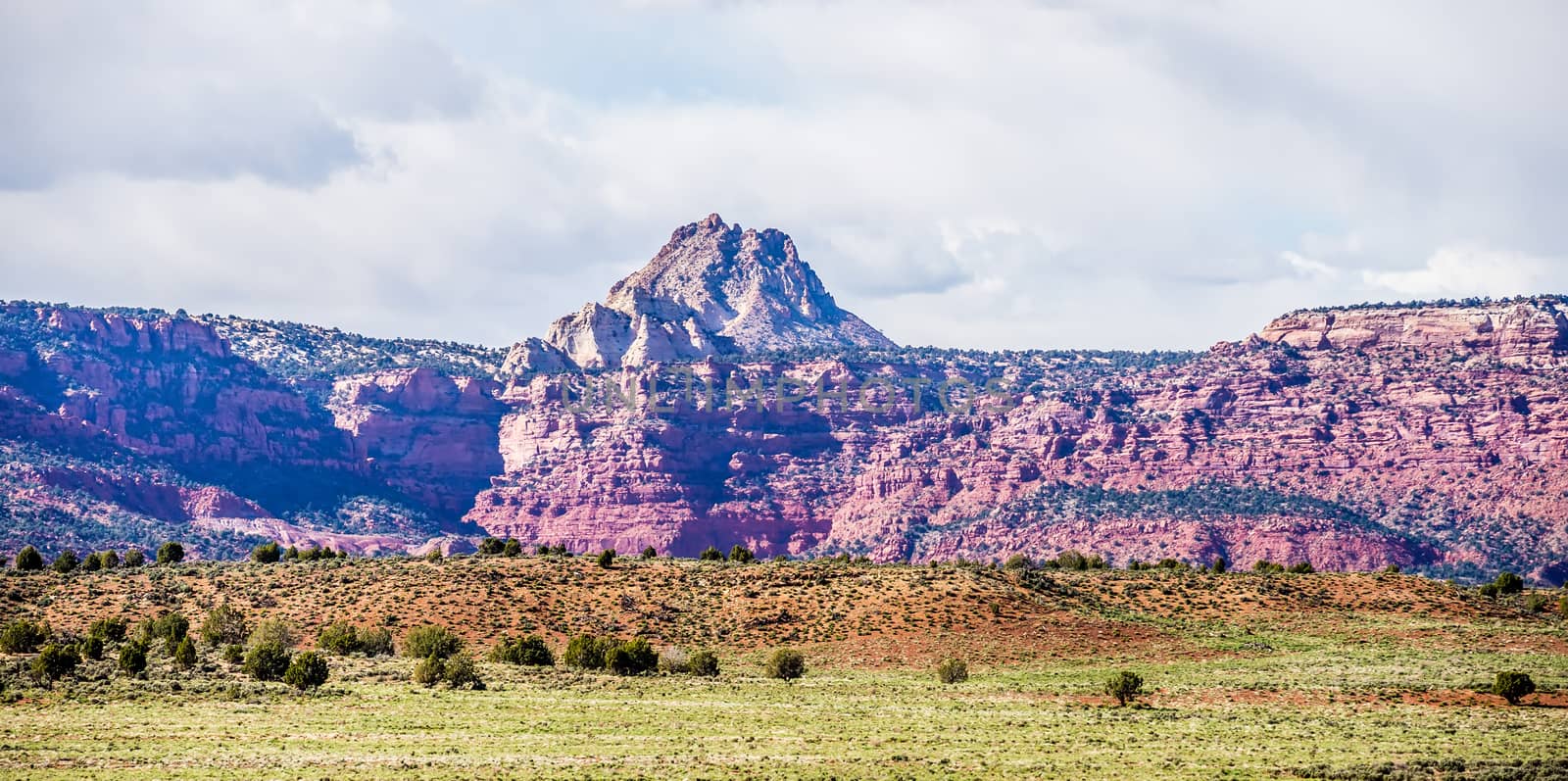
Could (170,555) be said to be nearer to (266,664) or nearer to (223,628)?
(223,628)

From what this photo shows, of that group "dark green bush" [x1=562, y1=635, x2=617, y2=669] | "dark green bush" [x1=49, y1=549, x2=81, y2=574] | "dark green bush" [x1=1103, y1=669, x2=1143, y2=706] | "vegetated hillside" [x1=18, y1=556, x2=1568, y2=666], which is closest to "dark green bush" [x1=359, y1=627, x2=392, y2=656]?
"vegetated hillside" [x1=18, y1=556, x2=1568, y2=666]

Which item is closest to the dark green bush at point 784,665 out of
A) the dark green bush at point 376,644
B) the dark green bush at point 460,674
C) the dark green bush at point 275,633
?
the dark green bush at point 460,674

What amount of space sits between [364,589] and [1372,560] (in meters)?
140

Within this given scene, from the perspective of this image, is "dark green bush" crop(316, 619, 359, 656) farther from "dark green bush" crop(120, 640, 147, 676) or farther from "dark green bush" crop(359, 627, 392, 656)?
"dark green bush" crop(120, 640, 147, 676)

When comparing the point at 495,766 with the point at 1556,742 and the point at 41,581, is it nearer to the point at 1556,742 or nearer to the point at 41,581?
the point at 1556,742

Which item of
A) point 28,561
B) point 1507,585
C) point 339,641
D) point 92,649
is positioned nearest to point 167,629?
point 339,641

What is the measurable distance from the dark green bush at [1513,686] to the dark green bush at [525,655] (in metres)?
38.9

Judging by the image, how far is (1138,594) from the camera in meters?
93.9

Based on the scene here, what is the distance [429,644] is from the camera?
244ft

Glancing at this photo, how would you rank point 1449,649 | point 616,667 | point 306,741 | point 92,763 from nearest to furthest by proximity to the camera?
point 92,763 < point 306,741 < point 616,667 < point 1449,649

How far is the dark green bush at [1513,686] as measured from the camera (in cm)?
6100

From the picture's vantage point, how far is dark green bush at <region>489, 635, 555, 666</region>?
72.4 metres

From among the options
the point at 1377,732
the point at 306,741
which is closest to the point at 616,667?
the point at 306,741

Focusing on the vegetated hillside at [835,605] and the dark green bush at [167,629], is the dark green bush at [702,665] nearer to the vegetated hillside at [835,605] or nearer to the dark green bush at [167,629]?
the vegetated hillside at [835,605]
